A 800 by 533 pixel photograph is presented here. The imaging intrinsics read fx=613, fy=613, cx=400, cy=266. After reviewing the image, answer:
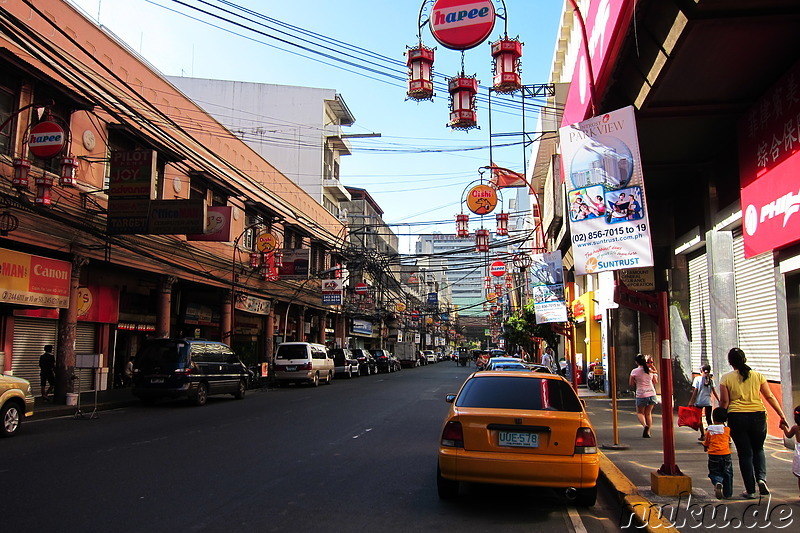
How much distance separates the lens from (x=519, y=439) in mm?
6496

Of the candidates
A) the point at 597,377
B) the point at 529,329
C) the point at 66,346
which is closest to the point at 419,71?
the point at 66,346

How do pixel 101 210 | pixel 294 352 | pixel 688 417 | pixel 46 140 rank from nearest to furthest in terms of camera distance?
pixel 688 417
pixel 46 140
pixel 101 210
pixel 294 352

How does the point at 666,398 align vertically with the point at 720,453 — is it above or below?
above

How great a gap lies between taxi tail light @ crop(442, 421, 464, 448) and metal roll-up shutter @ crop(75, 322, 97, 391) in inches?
730

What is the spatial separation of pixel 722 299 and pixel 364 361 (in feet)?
105

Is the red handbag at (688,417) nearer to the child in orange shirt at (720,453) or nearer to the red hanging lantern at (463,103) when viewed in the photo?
the child in orange shirt at (720,453)

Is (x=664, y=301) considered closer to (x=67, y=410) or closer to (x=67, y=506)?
(x=67, y=506)

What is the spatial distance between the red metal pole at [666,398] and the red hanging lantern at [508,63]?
6810 millimetres

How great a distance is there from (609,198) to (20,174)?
14.2 meters

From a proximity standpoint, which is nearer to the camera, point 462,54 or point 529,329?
point 462,54

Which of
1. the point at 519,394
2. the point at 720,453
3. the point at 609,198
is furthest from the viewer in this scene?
the point at 609,198

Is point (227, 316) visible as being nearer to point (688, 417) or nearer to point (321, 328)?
point (321, 328)

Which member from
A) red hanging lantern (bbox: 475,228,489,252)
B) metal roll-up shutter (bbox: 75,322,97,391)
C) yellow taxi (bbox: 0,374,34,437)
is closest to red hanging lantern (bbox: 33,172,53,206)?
yellow taxi (bbox: 0,374,34,437)

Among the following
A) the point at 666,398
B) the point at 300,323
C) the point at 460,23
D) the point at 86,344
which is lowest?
the point at 666,398
